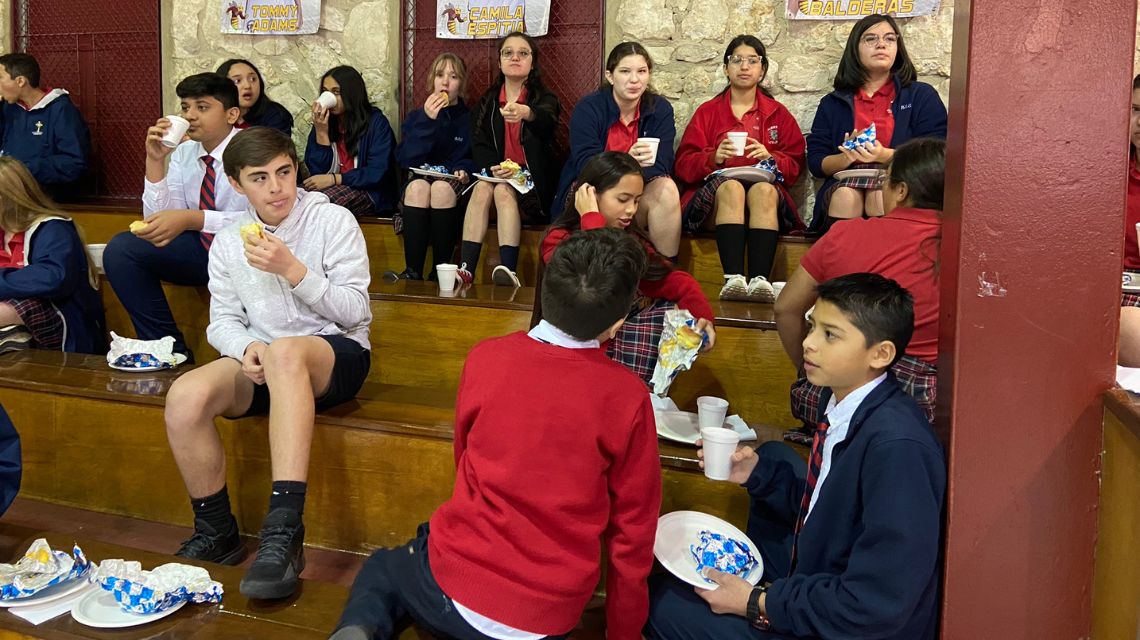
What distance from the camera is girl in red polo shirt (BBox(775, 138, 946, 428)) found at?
6.79ft

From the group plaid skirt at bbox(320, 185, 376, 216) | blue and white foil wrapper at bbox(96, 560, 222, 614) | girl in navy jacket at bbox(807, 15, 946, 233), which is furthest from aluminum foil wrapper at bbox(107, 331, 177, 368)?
girl in navy jacket at bbox(807, 15, 946, 233)

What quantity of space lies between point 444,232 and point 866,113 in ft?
5.92

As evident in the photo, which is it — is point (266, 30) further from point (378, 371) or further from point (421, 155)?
point (378, 371)

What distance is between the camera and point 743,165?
3.84m

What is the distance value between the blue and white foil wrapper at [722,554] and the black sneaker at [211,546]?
1.17m

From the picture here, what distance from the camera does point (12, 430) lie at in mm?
2113

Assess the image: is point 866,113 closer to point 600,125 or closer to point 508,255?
point 600,125

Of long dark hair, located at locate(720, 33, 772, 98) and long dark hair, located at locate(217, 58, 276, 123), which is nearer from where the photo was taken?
long dark hair, located at locate(720, 33, 772, 98)

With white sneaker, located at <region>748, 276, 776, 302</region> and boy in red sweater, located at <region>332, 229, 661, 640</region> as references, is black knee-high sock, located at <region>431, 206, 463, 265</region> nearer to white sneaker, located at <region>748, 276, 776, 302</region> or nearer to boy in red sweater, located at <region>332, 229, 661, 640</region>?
white sneaker, located at <region>748, 276, 776, 302</region>

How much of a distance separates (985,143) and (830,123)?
2547 mm

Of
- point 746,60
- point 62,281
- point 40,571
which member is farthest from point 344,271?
point 746,60

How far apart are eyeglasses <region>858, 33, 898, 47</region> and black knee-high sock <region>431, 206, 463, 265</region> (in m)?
1.81

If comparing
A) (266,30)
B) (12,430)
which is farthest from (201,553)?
(266,30)

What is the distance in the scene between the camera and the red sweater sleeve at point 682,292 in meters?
2.68
